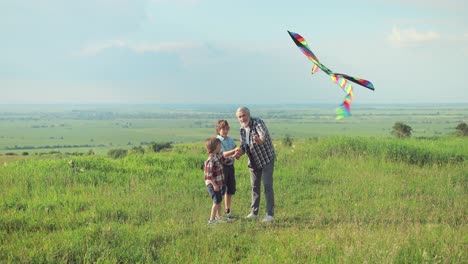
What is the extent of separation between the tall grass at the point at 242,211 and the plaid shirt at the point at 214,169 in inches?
32.8

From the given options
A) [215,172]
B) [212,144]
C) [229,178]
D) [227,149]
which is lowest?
[229,178]

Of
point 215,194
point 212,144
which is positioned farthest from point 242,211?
point 212,144

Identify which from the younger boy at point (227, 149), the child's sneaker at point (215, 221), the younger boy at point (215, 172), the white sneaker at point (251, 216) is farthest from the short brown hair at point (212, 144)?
the white sneaker at point (251, 216)

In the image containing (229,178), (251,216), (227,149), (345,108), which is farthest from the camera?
(229,178)

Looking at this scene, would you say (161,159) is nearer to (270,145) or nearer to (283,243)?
(270,145)

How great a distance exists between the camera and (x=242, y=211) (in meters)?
10.1

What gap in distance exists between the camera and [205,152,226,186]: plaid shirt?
876 cm

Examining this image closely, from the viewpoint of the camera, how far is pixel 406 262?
615cm

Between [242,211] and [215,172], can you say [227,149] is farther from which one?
[242,211]

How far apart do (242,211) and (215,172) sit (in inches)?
64.5

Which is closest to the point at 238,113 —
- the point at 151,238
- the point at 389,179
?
the point at 151,238

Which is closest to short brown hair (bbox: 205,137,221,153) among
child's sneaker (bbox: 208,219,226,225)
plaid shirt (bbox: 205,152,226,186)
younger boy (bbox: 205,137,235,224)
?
younger boy (bbox: 205,137,235,224)

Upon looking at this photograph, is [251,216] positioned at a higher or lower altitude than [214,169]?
lower

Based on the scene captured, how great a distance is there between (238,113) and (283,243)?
2.55m
